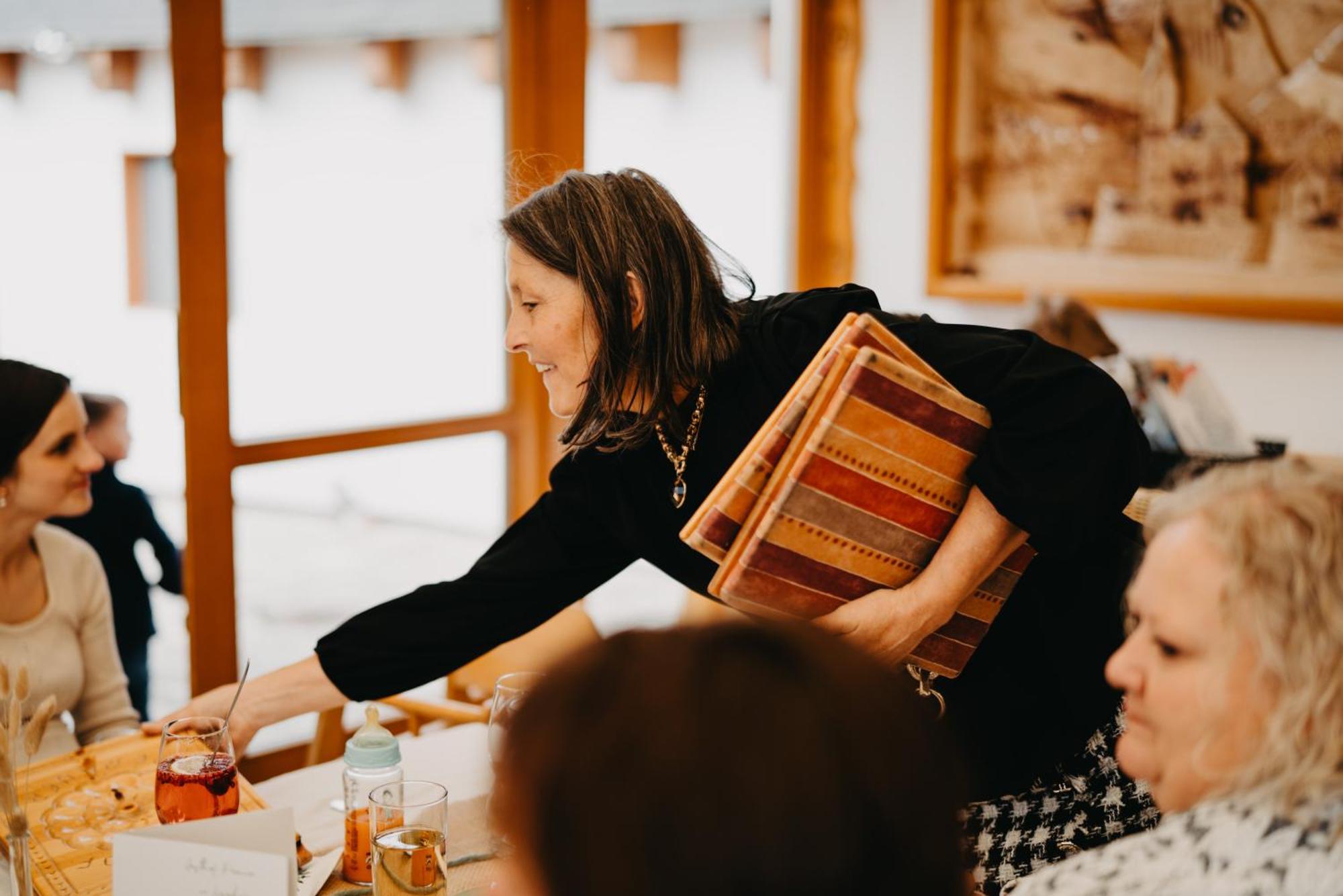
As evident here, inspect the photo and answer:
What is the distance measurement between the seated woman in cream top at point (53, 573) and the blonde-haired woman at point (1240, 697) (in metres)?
1.77

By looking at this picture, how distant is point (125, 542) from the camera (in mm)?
2881

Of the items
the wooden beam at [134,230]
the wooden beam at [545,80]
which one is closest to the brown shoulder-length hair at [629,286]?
the wooden beam at [134,230]

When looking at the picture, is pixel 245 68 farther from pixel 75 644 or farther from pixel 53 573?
pixel 75 644

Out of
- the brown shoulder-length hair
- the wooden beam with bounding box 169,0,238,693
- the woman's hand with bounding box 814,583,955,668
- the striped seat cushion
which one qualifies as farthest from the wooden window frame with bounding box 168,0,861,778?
the woman's hand with bounding box 814,583,955,668

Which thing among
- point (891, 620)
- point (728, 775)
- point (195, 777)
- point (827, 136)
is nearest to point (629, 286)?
point (891, 620)

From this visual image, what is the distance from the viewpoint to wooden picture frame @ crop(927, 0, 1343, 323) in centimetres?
319

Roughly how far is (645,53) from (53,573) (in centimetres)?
233

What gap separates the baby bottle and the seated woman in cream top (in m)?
0.85

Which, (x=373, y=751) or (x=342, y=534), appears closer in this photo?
(x=373, y=751)

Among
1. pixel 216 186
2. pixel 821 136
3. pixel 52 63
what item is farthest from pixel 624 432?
pixel 821 136

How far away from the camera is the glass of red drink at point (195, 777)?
147 cm

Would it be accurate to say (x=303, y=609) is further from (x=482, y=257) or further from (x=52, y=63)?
(x=52, y=63)

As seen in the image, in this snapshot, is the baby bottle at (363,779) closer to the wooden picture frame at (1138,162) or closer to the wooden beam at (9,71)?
the wooden beam at (9,71)

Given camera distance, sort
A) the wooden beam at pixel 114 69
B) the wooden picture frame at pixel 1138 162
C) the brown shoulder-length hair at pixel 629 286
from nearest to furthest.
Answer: the brown shoulder-length hair at pixel 629 286
the wooden beam at pixel 114 69
the wooden picture frame at pixel 1138 162
